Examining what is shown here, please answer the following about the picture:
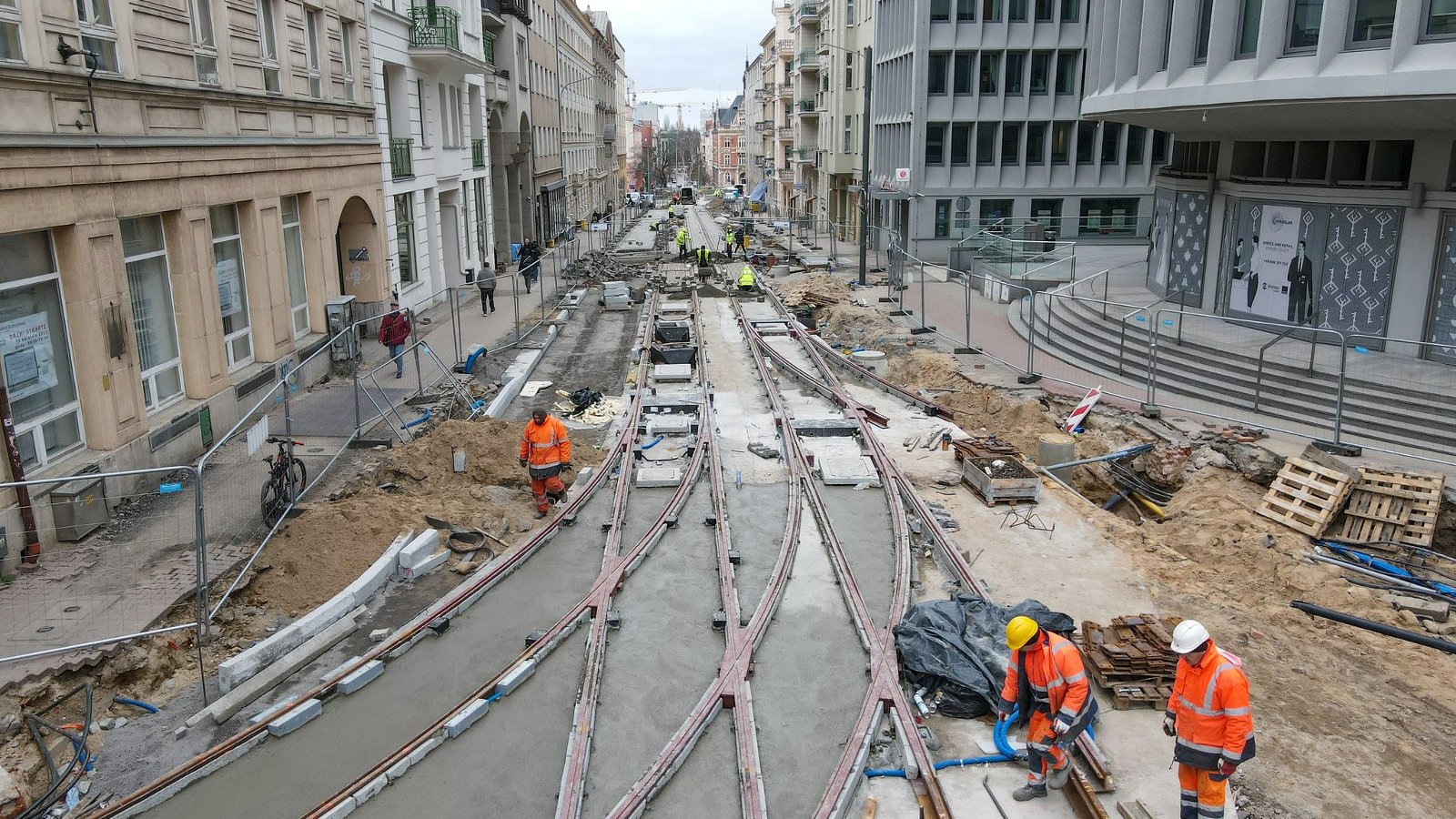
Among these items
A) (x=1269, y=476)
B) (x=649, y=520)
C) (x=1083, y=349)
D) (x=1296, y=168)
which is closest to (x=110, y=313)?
(x=649, y=520)

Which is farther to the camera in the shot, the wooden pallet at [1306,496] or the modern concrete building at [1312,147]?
the modern concrete building at [1312,147]

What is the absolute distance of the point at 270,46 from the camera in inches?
718

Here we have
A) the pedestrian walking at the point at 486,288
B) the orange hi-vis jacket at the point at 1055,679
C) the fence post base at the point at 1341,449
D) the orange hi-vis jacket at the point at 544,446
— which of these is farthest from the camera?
the pedestrian walking at the point at 486,288

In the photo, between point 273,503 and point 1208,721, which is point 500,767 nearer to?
point 1208,721

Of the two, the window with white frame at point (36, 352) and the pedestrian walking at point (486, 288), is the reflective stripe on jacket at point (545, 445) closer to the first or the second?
the window with white frame at point (36, 352)

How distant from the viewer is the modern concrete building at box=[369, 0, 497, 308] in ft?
84.1

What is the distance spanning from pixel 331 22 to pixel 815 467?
1561 cm

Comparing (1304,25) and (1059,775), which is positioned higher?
(1304,25)

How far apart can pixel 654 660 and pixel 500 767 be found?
1948 mm

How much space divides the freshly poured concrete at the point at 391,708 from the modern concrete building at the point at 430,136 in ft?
56.0

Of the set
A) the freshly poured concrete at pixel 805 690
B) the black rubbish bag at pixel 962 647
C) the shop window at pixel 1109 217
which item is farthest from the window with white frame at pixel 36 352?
the shop window at pixel 1109 217

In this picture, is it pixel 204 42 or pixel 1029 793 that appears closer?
pixel 1029 793

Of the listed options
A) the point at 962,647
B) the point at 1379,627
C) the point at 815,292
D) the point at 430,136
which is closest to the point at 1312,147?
the point at 1379,627

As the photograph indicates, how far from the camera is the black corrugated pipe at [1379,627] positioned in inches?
361
